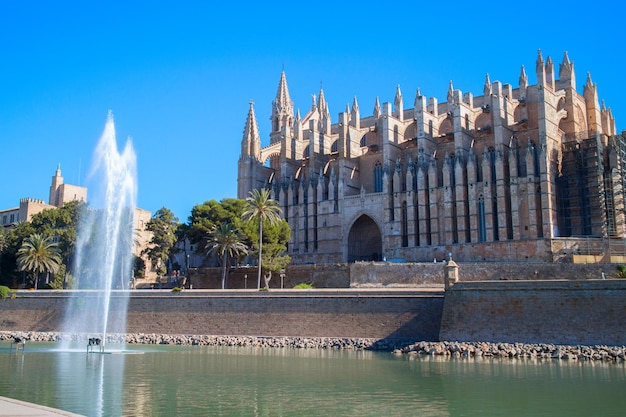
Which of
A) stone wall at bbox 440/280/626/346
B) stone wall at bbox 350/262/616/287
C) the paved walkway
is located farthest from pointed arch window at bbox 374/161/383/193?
the paved walkway

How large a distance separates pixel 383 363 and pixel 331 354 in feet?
14.9

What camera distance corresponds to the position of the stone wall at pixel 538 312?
2853cm

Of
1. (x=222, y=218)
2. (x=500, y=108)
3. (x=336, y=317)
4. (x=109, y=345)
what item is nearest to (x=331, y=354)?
(x=336, y=317)

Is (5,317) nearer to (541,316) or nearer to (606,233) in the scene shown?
(541,316)

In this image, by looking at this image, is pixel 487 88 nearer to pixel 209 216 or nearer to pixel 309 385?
pixel 209 216

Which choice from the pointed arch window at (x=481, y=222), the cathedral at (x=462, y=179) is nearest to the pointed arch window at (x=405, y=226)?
the cathedral at (x=462, y=179)

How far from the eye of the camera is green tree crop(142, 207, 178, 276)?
55938mm

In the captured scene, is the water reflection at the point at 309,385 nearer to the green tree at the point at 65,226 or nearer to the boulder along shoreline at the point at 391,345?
the boulder along shoreline at the point at 391,345

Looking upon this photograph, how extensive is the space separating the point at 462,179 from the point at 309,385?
34442mm

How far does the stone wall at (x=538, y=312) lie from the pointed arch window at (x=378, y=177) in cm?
2871

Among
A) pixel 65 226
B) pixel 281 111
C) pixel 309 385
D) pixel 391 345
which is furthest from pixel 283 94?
pixel 309 385

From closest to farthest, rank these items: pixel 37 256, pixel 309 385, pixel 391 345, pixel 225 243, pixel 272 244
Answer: pixel 309 385 < pixel 391 345 < pixel 225 243 < pixel 37 256 < pixel 272 244

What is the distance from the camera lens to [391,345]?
1281 inches

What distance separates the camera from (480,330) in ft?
102
